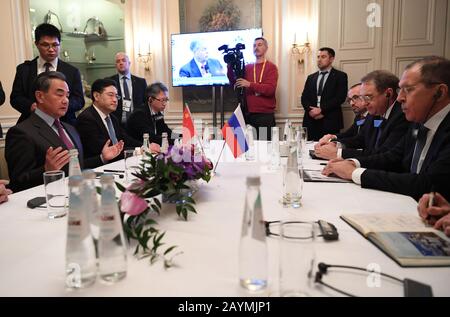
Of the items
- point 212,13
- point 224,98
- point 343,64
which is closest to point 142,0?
A: point 212,13

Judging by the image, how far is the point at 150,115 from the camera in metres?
3.70

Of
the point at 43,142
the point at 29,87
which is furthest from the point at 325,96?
the point at 43,142

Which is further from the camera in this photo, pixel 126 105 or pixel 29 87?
pixel 126 105

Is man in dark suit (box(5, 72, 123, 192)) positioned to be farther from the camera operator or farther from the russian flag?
the camera operator

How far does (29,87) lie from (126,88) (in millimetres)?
1473

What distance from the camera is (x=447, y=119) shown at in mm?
1696

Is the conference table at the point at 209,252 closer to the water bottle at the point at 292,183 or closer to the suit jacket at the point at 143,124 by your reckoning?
the water bottle at the point at 292,183

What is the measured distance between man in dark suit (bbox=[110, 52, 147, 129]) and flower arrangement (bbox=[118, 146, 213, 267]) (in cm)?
332

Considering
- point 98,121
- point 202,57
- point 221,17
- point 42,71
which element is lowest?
point 98,121

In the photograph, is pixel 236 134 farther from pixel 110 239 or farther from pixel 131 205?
pixel 110 239

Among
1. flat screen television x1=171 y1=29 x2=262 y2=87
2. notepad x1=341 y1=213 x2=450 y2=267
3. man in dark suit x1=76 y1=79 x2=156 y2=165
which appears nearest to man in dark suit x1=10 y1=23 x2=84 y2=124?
man in dark suit x1=76 y1=79 x2=156 y2=165

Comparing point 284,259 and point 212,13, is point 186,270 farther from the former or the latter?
point 212,13

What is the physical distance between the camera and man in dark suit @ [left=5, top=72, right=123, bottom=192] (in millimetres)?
2018

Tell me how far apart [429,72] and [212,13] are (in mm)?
3924
